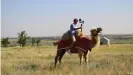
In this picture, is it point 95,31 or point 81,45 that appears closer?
point 95,31

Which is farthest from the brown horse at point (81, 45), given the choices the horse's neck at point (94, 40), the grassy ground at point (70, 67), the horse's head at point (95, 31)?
the grassy ground at point (70, 67)

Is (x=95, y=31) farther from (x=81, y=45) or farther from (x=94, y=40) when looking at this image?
(x=81, y=45)

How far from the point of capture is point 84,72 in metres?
11.8

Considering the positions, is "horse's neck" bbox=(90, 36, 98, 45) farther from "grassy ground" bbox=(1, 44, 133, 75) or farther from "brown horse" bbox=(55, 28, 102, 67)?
"grassy ground" bbox=(1, 44, 133, 75)

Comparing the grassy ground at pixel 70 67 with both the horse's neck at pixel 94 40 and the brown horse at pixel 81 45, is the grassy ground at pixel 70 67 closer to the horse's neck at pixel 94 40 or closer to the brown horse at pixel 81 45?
the brown horse at pixel 81 45

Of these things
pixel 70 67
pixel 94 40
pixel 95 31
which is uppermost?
pixel 95 31

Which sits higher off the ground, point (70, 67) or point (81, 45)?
point (81, 45)

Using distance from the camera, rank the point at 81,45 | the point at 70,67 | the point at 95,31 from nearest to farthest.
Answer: the point at 70,67 → the point at 95,31 → the point at 81,45

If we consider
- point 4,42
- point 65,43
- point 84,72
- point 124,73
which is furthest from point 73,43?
point 4,42

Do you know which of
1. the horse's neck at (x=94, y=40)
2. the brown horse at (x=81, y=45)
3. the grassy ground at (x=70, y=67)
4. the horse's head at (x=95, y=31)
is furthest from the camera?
the brown horse at (x=81, y=45)

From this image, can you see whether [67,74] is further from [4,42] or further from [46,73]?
[4,42]

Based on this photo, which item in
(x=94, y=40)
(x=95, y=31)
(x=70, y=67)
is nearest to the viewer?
(x=70, y=67)

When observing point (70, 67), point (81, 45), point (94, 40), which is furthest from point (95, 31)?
point (70, 67)

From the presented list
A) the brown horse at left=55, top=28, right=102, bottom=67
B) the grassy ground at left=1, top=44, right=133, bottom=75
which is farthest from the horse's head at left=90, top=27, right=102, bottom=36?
the grassy ground at left=1, top=44, right=133, bottom=75
